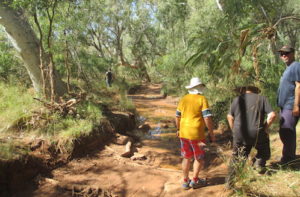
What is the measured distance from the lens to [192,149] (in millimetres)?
3598

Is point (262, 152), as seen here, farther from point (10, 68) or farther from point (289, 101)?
point (10, 68)

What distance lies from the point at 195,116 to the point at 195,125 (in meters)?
0.14

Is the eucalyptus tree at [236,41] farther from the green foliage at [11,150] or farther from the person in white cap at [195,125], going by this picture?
the green foliage at [11,150]

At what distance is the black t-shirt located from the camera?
319 cm

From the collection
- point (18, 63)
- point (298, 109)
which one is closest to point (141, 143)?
point (298, 109)

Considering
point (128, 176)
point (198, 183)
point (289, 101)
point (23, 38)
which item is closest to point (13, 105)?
point (23, 38)

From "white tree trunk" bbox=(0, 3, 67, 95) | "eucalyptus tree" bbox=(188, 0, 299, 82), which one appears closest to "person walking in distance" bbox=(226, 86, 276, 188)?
"eucalyptus tree" bbox=(188, 0, 299, 82)

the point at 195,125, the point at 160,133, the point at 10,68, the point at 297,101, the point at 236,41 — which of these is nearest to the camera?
the point at 297,101

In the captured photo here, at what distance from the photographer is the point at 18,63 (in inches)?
393

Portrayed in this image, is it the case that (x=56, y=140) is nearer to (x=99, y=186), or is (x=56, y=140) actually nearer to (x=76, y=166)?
(x=76, y=166)

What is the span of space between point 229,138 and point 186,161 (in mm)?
3791

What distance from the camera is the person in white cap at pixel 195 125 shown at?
3.40 m

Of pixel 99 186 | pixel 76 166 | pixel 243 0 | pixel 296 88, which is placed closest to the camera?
pixel 296 88

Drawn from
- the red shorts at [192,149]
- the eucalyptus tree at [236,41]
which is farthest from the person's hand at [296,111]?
the red shorts at [192,149]
